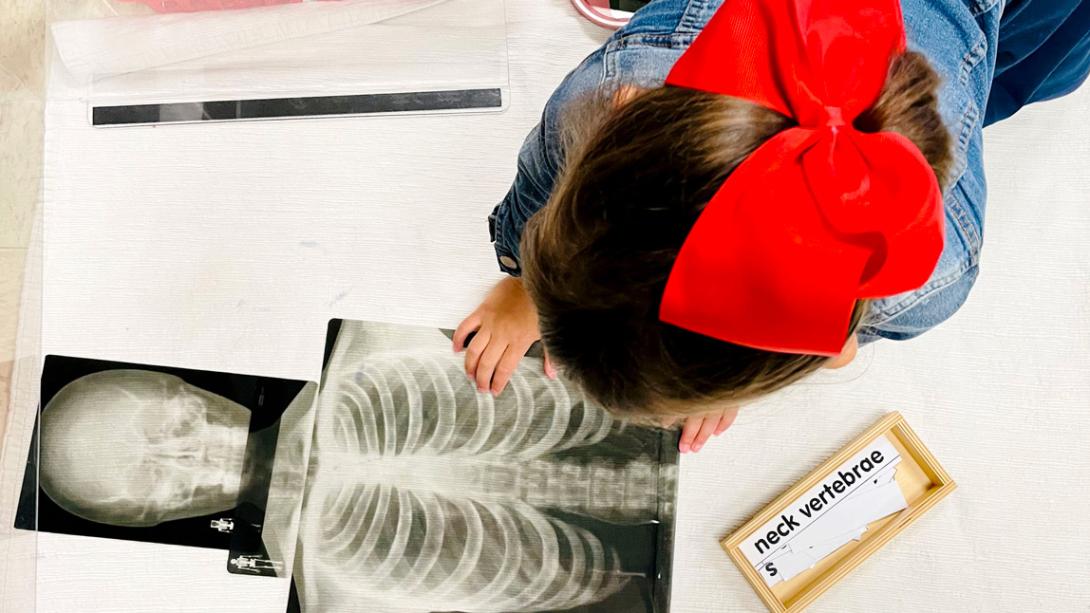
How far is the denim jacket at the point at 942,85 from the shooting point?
1.40 ft

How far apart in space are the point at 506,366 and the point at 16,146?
0.45m

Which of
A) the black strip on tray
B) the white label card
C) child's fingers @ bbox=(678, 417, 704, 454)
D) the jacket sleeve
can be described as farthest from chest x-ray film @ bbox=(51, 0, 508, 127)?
the white label card

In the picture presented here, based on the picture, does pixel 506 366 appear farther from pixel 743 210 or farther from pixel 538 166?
pixel 743 210

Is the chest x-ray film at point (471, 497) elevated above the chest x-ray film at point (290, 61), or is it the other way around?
the chest x-ray film at point (290, 61)

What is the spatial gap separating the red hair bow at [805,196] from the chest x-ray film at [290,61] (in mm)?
417

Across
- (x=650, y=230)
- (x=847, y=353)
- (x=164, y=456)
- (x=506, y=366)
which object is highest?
(x=650, y=230)

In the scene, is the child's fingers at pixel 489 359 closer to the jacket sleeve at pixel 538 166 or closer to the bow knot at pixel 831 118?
the jacket sleeve at pixel 538 166

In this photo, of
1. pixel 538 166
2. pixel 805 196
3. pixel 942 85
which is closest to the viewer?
pixel 805 196

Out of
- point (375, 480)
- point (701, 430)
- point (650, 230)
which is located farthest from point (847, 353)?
point (375, 480)

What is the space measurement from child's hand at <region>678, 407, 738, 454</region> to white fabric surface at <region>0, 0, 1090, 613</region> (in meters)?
0.02

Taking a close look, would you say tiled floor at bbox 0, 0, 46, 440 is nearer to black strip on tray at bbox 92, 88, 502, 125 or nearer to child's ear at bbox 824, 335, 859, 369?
black strip on tray at bbox 92, 88, 502, 125

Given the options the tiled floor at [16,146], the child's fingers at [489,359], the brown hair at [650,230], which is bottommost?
the child's fingers at [489,359]

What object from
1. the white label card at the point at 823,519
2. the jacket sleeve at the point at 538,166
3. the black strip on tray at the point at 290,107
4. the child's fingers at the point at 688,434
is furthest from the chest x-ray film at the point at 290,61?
the white label card at the point at 823,519

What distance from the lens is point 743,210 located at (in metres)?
0.29
